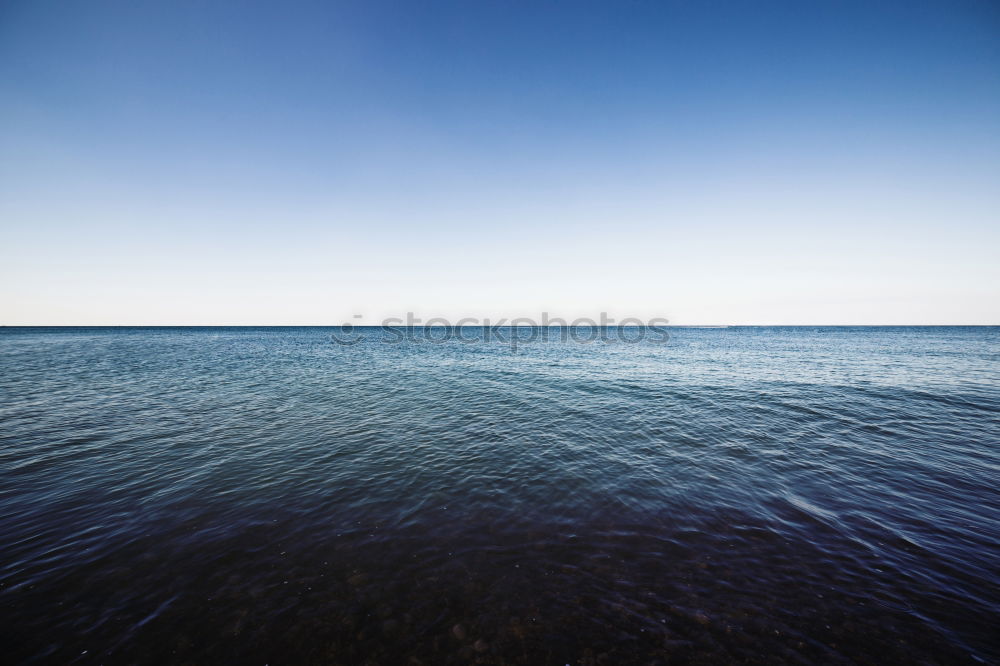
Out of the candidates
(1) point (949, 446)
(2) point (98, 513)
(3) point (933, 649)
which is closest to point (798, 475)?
(3) point (933, 649)

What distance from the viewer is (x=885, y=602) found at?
676cm

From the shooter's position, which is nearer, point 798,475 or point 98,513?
point 98,513

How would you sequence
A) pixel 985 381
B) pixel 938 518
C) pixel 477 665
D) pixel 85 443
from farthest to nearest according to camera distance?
pixel 985 381, pixel 85 443, pixel 938 518, pixel 477 665

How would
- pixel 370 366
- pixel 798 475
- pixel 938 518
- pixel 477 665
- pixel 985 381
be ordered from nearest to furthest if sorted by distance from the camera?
pixel 477 665 < pixel 938 518 < pixel 798 475 < pixel 985 381 < pixel 370 366

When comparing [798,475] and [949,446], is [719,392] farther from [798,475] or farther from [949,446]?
[798,475]

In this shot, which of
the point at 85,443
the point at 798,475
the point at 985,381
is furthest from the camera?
the point at 985,381

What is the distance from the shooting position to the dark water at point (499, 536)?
606 cm

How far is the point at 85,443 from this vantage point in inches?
584

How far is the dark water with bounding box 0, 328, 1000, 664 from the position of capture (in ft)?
19.9

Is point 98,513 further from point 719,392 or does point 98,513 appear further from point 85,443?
point 719,392

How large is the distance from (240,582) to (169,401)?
22.4m

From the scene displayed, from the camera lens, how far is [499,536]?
9.01 m

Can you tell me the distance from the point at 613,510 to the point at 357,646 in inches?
289

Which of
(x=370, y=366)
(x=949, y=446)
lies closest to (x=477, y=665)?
(x=949, y=446)
